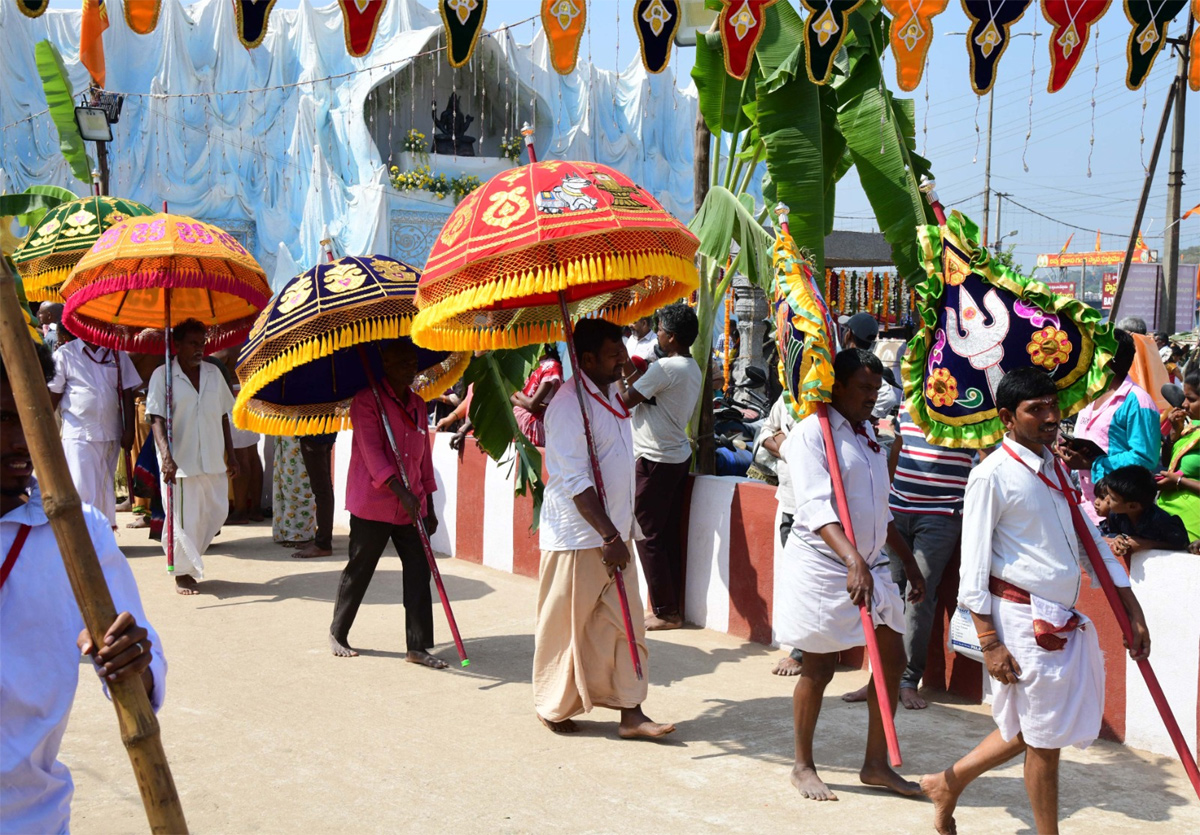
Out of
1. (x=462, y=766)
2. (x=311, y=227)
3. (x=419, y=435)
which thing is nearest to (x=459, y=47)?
(x=419, y=435)

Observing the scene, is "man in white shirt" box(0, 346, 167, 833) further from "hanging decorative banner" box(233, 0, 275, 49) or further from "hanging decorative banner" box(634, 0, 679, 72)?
"hanging decorative banner" box(634, 0, 679, 72)

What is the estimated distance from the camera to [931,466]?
562cm

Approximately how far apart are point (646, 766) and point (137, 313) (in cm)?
578

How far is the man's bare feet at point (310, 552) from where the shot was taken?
9.48 meters

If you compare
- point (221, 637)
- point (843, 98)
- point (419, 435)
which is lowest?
point (221, 637)

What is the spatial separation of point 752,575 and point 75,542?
5.16 metres

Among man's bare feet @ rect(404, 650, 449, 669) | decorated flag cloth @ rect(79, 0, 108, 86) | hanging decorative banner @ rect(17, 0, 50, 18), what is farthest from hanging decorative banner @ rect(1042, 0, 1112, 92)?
hanging decorative banner @ rect(17, 0, 50, 18)

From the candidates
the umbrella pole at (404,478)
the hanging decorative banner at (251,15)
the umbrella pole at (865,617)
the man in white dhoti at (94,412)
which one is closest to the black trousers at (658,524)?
the umbrella pole at (404,478)

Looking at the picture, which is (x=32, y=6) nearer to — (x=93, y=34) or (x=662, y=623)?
(x=93, y=34)

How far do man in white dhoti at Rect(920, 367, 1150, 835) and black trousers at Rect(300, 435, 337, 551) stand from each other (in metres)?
6.62

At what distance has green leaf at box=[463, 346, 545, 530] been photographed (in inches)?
295

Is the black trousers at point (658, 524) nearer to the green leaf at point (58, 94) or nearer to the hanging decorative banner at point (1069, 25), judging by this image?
the hanging decorative banner at point (1069, 25)

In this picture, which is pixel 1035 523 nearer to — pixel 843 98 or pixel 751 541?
pixel 751 541

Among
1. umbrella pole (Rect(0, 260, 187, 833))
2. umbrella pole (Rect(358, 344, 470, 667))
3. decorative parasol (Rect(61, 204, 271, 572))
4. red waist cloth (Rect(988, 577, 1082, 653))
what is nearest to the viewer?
umbrella pole (Rect(0, 260, 187, 833))
